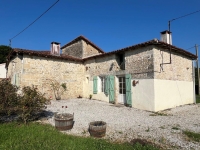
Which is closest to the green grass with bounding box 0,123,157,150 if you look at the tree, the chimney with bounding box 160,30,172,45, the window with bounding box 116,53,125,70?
the window with bounding box 116,53,125,70

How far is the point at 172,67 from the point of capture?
9.41 metres

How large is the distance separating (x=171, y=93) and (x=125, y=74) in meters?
3.09

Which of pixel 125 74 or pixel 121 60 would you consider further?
pixel 121 60

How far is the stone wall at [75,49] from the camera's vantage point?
15094 millimetres

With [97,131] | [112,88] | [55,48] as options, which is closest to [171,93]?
[112,88]

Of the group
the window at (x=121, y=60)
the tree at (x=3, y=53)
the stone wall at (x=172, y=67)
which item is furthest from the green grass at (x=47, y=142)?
the tree at (x=3, y=53)

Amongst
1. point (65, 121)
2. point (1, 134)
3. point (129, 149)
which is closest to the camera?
point (129, 149)

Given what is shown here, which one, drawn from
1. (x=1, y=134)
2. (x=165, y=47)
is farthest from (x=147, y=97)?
(x=1, y=134)

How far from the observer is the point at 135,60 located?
8945mm

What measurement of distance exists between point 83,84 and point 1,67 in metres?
12.3

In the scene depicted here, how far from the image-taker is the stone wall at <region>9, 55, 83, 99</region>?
1005 centimetres

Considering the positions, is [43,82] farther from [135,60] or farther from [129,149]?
[129,149]

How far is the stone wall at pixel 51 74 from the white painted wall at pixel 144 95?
557 centimetres

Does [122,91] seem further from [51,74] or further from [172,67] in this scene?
[51,74]
